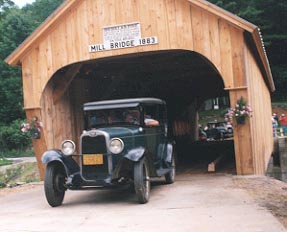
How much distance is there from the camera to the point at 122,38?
472 inches

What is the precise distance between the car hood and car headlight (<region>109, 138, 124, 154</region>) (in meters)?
0.21

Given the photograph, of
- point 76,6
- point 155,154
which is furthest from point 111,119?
point 76,6

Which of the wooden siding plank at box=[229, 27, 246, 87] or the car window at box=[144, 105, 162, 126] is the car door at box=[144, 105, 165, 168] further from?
the wooden siding plank at box=[229, 27, 246, 87]

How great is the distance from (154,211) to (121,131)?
6.43ft

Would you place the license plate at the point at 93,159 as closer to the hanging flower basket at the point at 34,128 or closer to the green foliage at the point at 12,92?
the hanging flower basket at the point at 34,128

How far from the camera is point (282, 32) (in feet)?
124

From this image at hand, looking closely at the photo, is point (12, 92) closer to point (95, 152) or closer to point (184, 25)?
point (184, 25)

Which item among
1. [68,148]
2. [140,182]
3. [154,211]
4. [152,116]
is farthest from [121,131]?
[154,211]

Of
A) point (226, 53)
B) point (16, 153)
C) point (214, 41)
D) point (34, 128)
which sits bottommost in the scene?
point (16, 153)

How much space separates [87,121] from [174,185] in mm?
2578

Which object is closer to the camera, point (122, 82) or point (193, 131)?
point (122, 82)

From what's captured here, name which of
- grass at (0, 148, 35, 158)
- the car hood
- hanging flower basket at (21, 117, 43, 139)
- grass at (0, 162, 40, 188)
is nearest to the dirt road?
the car hood

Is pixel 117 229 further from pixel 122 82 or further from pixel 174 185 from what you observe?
pixel 122 82

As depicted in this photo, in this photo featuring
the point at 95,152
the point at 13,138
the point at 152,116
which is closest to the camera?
the point at 95,152
